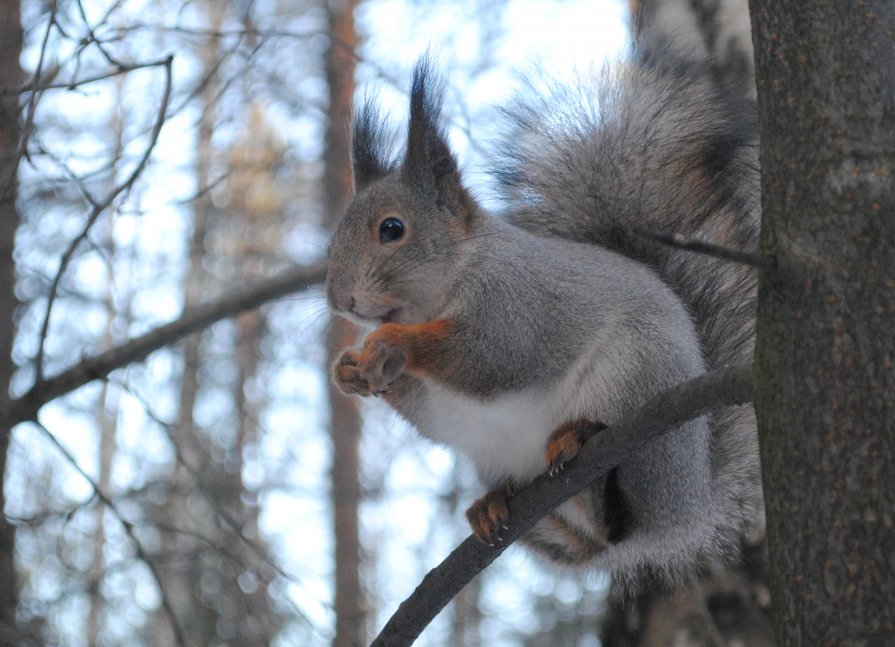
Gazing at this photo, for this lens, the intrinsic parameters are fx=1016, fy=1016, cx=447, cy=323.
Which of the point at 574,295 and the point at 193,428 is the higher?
the point at 193,428

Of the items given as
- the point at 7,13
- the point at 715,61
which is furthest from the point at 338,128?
the point at 715,61

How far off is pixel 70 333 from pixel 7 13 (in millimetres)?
1829

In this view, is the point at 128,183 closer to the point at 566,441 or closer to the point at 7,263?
the point at 566,441

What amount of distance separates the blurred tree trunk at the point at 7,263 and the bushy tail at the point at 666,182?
1.24 meters

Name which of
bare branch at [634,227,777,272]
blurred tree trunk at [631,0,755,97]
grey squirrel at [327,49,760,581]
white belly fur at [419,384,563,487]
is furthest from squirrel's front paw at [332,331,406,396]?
blurred tree trunk at [631,0,755,97]

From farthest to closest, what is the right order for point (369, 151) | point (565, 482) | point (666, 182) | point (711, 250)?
point (369, 151), point (666, 182), point (565, 482), point (711, 250)

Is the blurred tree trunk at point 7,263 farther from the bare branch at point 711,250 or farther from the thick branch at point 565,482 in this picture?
the bare branch at point 711,250

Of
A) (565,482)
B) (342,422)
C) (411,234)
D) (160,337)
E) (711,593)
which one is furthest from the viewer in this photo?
(342,422)

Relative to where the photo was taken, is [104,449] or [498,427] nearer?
[498,427]

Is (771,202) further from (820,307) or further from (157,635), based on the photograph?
(157,635)

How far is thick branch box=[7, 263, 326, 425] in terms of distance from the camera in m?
2.31

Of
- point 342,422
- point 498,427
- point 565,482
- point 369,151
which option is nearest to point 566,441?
point 565,482

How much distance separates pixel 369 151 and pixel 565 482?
1029mm

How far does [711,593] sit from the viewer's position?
2.76 m
